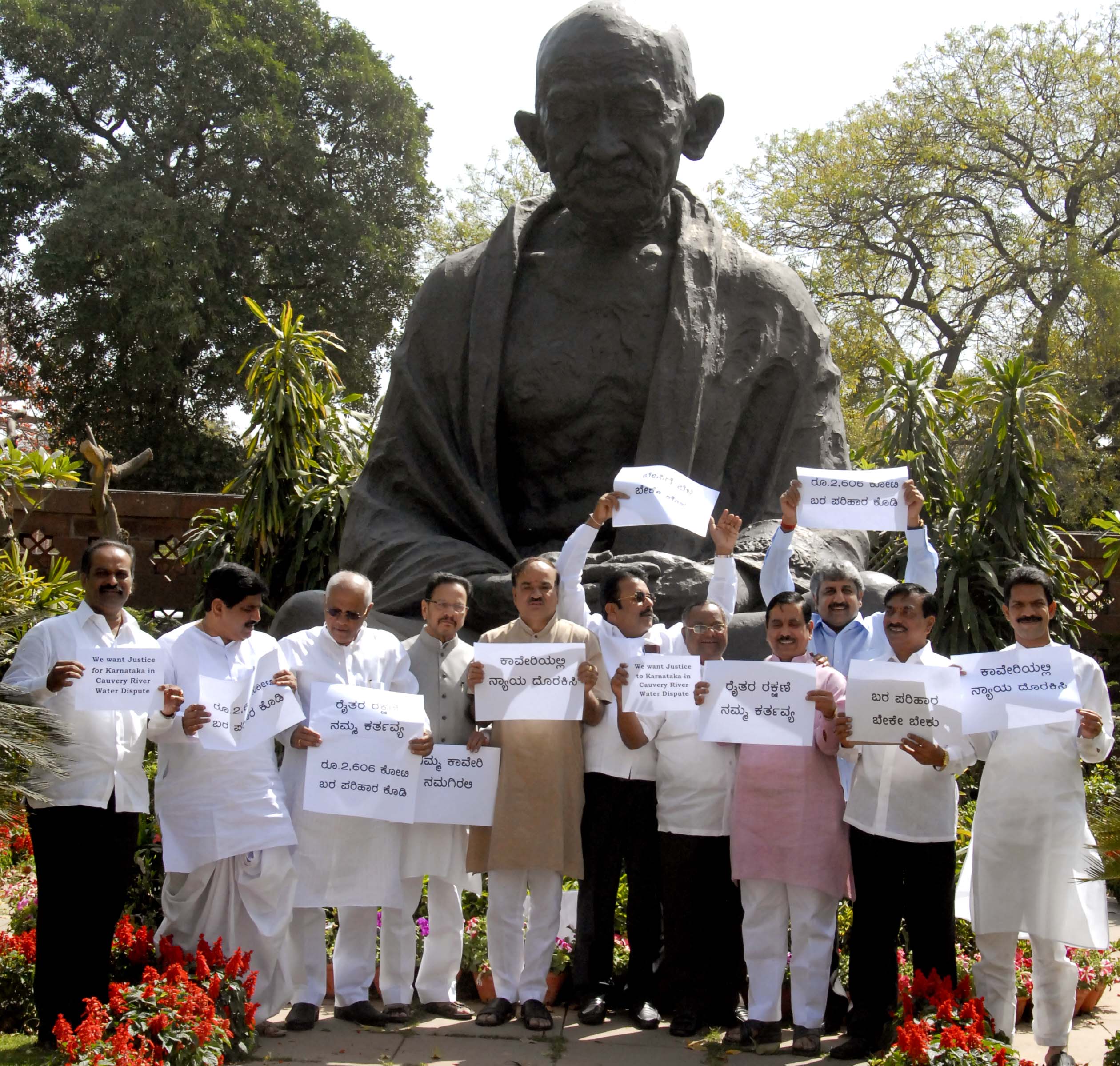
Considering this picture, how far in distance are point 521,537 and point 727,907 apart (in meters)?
1.80

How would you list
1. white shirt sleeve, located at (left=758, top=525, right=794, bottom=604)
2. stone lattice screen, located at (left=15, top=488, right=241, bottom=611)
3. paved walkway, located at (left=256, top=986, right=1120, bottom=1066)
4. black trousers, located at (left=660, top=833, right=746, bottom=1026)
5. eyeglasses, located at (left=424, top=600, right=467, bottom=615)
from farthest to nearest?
stone lattice screen, located at (left=15, top=488, right=241, bottom=611)
white shirt sleeve, located at (left=758, top=525, right=794, bottom=604)
eyeglasses, located at (left=424, top=600, right=467, bottom=615)
black trousers, located at (left=660, top=833, right=746, bottom=1026)
paved walkway, located at (left=256, top=986, right=1120, bottom=1066)

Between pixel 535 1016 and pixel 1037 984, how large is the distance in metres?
1.41

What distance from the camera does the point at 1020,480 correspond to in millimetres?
9211

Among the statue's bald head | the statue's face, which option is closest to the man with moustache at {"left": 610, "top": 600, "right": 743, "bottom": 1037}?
the statue's face

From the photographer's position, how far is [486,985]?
4477mm

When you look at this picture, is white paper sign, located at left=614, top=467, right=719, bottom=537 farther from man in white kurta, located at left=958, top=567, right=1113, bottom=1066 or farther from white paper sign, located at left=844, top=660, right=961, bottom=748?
man in white kurta, located at left=958, top=567, right=1113, bottom=1066

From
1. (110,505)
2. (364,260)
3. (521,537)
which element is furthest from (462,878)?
(364,260)

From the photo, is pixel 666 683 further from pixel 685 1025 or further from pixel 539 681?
A: pixel 685 1025

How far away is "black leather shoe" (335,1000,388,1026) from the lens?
161 inches

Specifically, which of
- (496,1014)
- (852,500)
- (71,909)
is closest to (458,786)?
(496,1014)

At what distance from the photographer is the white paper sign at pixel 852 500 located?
4496 millimetres

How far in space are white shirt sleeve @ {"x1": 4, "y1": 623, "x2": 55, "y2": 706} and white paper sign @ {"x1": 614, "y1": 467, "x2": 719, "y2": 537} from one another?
172cm

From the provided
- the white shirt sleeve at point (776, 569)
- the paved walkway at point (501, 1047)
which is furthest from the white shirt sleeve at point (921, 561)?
the paved walkway at point (501, 1047)

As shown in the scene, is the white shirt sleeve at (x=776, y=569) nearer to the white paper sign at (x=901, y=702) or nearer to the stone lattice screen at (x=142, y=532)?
the white paper sign at (x=901, y=702)
